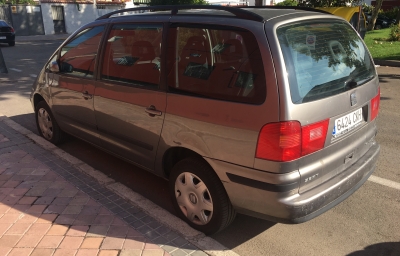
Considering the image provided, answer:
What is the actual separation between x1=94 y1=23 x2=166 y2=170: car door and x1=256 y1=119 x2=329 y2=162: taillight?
1.05 metres

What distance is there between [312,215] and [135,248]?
1350mm

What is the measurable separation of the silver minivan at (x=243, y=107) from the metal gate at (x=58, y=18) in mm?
32329

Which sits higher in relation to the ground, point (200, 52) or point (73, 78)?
point (200, 52)

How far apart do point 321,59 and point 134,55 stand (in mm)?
1769

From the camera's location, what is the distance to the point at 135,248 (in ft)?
9.71

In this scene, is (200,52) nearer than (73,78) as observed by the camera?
Yes

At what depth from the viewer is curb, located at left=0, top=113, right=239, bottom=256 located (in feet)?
10.0

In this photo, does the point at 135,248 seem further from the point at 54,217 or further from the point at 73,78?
the point at 73,78

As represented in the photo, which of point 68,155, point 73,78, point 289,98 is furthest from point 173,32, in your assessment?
point 68,155

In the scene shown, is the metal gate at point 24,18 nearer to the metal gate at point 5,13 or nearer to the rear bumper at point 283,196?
the metal gate at point 5,13

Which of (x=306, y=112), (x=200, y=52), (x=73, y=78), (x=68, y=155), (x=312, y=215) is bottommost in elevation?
(x=68, y=155)

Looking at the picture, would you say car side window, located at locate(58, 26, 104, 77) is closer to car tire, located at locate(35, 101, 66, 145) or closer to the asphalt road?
car tire, located at locate(35, 101, 66, 145)

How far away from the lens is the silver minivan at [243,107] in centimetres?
266

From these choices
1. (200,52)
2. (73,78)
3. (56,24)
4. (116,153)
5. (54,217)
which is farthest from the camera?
(56,24)
